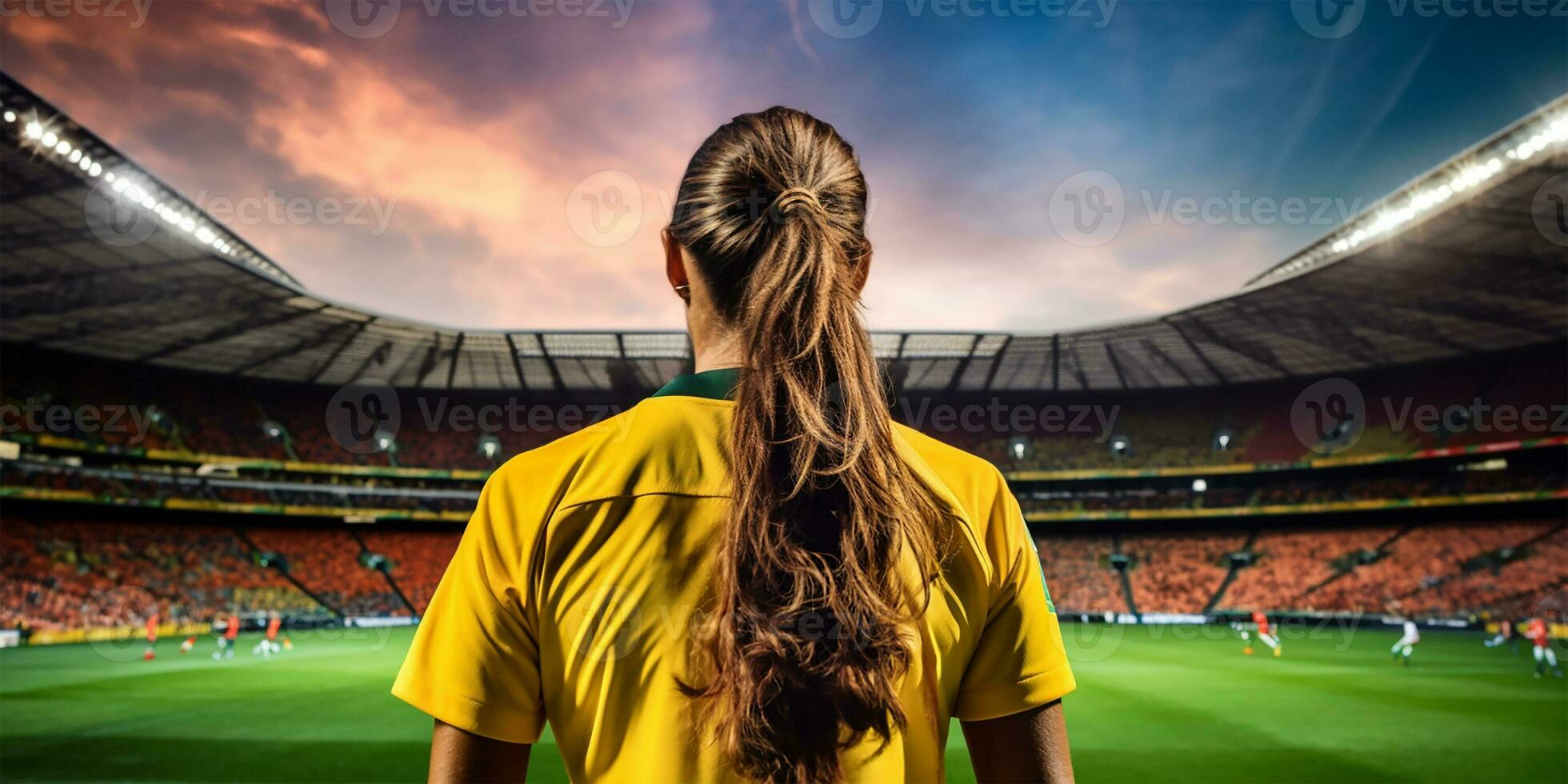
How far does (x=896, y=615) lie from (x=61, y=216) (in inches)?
1045

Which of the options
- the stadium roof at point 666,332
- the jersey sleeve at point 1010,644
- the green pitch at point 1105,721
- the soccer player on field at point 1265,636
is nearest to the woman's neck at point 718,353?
the jersey sleeve at point 1010,644

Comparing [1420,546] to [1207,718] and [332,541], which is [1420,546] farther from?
[332,541]

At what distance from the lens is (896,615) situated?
1.07 meters

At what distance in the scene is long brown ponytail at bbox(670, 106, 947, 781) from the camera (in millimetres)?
1021

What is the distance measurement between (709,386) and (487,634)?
0.47 meters

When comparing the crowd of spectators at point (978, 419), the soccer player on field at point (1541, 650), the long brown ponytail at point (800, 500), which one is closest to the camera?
the long brown ponytail at point (800, 500)

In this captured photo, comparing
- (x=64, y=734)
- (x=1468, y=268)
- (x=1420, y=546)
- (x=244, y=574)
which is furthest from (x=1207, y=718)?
(x=244, y=574)

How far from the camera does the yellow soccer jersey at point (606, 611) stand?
103cm

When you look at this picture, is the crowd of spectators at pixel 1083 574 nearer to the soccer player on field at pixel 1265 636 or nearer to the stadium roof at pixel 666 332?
the stadium roof at pixel 666 332

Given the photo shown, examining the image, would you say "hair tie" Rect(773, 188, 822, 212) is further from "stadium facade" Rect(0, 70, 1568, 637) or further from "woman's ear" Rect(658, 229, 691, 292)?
"stadium facade" Rect(0, 70, 1568, 637)

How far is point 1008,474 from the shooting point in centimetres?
3781

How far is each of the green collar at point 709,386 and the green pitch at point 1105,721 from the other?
29.1ft

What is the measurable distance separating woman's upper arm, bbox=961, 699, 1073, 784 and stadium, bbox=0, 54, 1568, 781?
343 inches

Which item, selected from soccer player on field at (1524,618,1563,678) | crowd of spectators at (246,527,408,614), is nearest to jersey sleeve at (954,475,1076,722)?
soccer player on field at (1524,618,1563,678)
